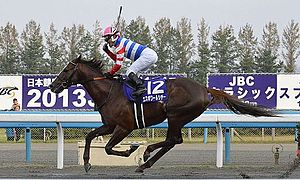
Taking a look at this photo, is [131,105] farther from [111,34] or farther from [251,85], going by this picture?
[251,85]

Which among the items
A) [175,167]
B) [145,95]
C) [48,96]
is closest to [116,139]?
[145,95]

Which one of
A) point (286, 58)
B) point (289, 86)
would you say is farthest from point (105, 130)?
point (286, 58)

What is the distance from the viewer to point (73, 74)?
342 inches

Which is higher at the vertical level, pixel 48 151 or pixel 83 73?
pixel 83 73

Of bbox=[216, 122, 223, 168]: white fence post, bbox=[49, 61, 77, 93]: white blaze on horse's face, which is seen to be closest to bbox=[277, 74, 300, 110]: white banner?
bbox=[216, 122, 223, 168]: white fence post

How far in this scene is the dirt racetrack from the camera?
8789 millimetres

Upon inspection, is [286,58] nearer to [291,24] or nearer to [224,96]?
[291,24]

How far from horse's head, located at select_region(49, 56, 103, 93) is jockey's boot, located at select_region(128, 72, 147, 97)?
23.0 inches

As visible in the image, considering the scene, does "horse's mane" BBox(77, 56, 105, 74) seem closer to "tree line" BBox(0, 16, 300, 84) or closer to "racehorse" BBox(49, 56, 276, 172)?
"racehorse" BBox(49, 56, 276, 172)

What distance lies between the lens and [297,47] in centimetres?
3900

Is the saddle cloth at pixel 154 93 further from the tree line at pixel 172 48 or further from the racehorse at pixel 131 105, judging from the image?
the tree line at pixel 172 48

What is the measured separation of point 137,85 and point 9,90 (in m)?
10.0

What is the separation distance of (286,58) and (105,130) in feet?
104

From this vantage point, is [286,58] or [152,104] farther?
[286,58]
